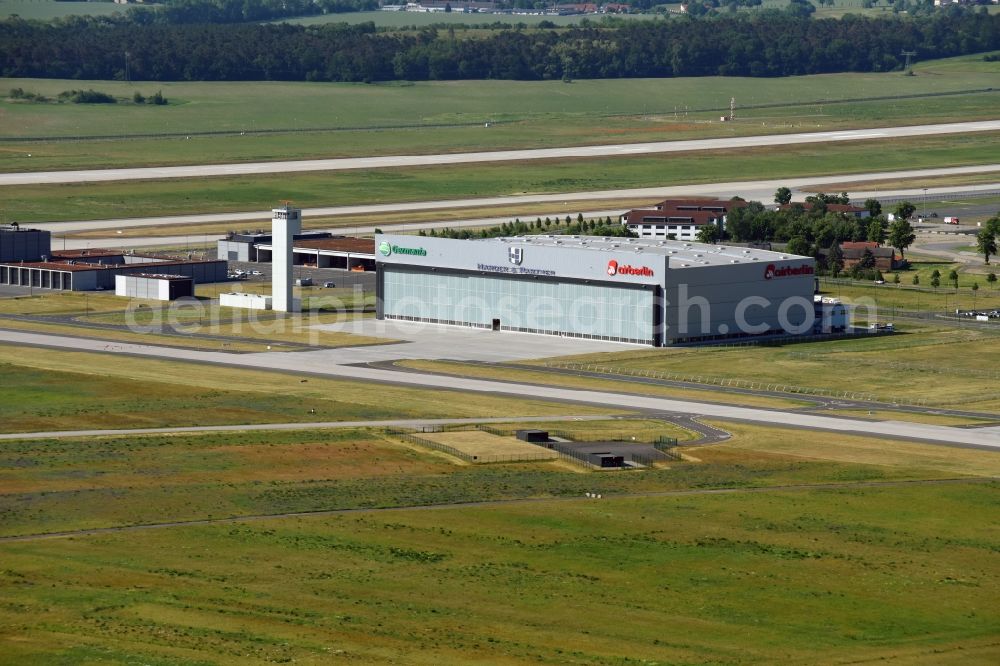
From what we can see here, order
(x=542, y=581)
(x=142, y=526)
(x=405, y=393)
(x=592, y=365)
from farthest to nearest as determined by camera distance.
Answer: (x=592, y=365) → (x=405, y=393) → (x=142, y=526) → (x=542, y=581)

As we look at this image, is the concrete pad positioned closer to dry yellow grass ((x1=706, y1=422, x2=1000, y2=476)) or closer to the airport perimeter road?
the airport perimeter road

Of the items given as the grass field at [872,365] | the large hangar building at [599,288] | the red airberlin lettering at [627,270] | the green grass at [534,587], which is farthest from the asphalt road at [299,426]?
the red airberlin lettering at [627,270]

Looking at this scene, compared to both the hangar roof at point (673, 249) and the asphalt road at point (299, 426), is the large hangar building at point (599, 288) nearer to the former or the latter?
the hangar roof at point (673, 249)

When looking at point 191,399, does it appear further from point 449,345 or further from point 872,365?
point 872,365

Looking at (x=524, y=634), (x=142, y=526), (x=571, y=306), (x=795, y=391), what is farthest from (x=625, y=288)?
(x=524, y=634)

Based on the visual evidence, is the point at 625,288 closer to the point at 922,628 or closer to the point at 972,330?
the point at 972,330

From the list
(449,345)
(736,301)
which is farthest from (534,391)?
(736,301)
